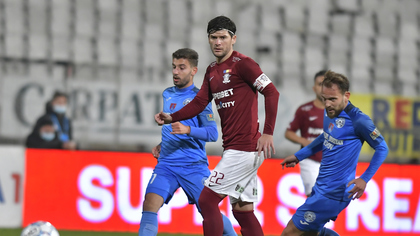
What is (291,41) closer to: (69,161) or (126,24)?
(126,24)

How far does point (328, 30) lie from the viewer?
324 inches

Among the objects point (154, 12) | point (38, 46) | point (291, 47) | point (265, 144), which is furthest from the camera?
point (291, 47)

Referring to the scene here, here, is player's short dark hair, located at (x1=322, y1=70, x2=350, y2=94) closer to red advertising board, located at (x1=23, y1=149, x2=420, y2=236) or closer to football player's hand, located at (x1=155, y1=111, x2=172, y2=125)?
football player's hand, located at (x1=155, y1=111, x2=172, y2=125)

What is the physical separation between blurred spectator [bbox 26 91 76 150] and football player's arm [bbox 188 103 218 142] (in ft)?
9.66

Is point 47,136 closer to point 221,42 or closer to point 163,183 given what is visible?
point 163,183

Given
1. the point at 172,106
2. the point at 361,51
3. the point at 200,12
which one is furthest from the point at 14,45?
the point at 361,51

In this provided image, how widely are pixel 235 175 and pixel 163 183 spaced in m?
0.71

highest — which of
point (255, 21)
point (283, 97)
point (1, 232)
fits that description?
point (255, 21)

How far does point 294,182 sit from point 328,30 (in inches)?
111

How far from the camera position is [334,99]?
371 cm

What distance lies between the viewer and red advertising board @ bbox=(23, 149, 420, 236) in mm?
6047

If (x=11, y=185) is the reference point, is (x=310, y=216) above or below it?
above

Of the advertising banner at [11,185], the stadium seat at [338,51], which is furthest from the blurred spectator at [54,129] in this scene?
the stadium seat at [338,51]

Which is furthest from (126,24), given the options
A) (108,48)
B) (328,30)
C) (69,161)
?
(328,30)
